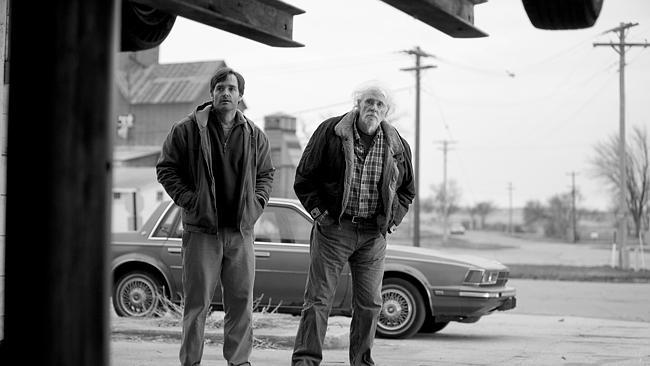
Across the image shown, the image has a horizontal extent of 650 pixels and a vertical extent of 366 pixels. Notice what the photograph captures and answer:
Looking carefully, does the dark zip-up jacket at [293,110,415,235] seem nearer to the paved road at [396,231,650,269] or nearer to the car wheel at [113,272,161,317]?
the car wheel at [113,272,161,317]

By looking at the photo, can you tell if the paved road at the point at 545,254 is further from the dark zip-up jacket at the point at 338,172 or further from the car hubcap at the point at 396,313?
the dark zip-up jacket at the point at 338,172

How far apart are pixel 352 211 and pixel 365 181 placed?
0.21 metres

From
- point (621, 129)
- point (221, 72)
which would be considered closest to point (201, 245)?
point (221, 72)

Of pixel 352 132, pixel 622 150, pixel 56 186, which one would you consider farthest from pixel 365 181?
pixel 622 150

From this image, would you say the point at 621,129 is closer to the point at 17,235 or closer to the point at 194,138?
the point at 194,138

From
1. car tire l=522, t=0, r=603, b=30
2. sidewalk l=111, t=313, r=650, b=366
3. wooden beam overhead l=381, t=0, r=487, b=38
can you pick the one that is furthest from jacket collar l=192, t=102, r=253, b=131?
car tire l=522, t=0, r=603, b=30

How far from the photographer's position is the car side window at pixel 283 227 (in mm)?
10234

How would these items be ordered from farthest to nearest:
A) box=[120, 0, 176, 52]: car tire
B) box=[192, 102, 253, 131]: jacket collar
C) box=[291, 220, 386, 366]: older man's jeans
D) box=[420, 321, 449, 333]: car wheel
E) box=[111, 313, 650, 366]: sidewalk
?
box=[420, 321, 449, 333]: car wheel < box=[111, 313, 650, 366]: sidewalk < box=[291, 220, 386, 366]: older man's jeans < box=[192, 102, 253, 131]: jacket collar < box=[120, 0, 176, 52]: car tire

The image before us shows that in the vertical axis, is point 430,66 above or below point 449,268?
above

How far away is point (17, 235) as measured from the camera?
2.09 metres

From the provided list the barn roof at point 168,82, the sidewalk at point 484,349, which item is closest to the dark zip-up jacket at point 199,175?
the sidewalk at point 484,349

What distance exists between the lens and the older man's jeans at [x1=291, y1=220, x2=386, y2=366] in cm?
580

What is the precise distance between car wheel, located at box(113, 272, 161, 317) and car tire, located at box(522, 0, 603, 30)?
7.40 metres

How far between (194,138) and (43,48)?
3650 mm
